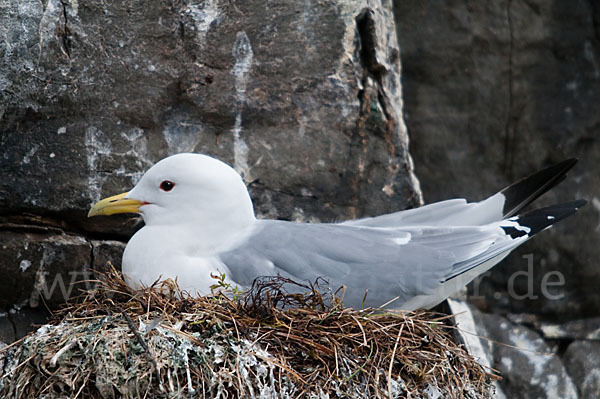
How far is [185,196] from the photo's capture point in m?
2.20

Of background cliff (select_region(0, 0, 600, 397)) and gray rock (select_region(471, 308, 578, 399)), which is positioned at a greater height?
background cliff (select_region(0, 0, 600, 397))

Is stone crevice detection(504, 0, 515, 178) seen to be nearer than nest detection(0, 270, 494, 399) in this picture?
No

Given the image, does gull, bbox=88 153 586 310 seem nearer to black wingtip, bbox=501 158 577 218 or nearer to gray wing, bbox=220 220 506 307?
gray wing, bbox=220 220 506 307

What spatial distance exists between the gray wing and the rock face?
0.47 meters

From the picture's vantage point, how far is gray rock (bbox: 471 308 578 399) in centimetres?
312

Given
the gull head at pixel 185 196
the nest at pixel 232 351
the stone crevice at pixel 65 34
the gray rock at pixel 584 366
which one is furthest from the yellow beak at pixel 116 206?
the gray rock at pixel 584 366

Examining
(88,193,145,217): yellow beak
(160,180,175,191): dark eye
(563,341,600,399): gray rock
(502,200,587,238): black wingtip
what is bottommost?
(563,341,600,399): gray rock

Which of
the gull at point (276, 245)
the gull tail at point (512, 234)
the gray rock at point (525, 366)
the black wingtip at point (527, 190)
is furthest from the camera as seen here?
the gray rock at point (525, 366)

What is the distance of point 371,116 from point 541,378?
1317 millimetres

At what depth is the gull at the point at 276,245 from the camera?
209 cm

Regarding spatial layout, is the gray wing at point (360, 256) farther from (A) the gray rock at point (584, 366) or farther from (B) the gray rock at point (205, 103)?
(A) the gray rock at point (584, 366)

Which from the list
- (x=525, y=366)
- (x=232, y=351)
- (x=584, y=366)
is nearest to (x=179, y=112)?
(x=232, y=351)

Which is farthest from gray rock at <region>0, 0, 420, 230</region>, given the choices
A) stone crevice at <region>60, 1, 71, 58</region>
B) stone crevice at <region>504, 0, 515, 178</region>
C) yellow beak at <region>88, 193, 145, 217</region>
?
stone crevice at <region>504, 0, 515, 178</region>

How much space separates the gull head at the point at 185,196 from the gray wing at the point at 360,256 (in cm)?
12
